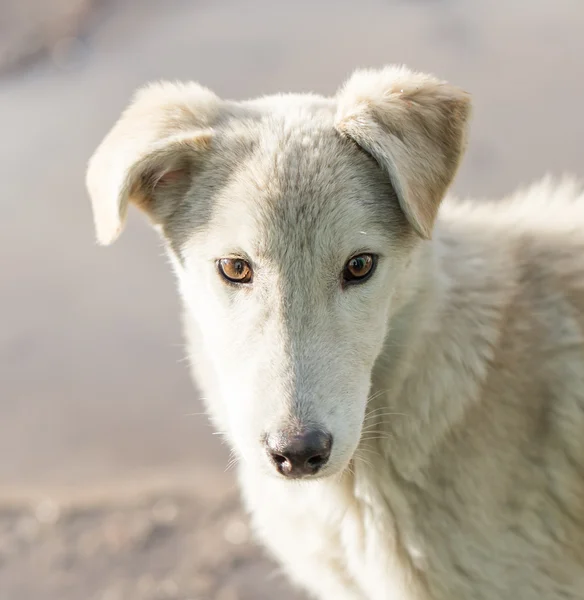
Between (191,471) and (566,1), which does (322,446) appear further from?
(566,1)

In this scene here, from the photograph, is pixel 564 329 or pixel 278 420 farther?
pixel 564 329

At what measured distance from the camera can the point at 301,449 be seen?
250 cm

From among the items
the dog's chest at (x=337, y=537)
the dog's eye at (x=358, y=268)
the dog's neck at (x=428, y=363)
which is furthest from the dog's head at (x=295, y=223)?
the dog's chest at (x=337, y=537)

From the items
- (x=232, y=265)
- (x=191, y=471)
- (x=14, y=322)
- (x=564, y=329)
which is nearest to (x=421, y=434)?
(x=564, y=329)

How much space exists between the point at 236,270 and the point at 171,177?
45cm

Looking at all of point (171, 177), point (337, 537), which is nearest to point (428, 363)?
point (337, 537)

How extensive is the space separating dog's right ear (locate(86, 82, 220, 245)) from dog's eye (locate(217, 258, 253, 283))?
36cm

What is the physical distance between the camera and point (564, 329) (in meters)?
3.10

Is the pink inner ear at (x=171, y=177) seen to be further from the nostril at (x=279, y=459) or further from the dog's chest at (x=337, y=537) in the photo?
the dog's chest at (x=337, y=537)

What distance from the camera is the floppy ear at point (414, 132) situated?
8.95 feet

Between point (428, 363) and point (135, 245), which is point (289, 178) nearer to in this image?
point (428, 363)

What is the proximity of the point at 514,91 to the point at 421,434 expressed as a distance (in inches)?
198

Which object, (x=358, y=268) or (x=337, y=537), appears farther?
(x=337, y=537)

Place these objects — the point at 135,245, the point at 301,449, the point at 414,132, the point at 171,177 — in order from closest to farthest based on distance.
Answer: the point at 301,449
the point at 414,132
the point at 171,177
the point at 135,245
